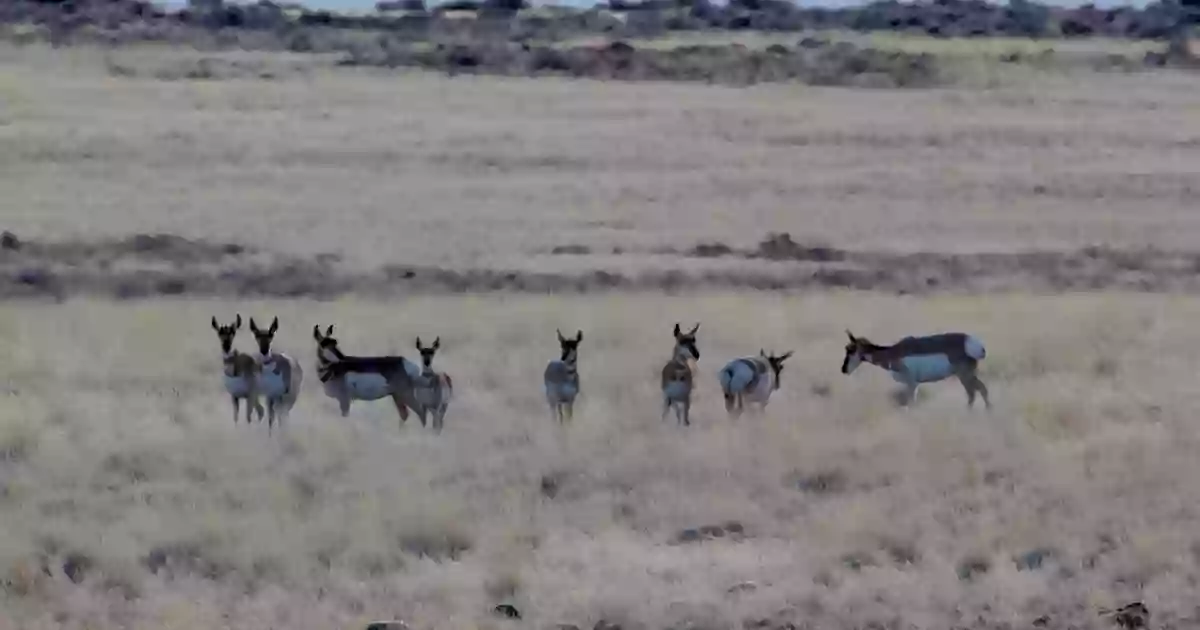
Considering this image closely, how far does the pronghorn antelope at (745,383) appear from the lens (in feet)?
48.9

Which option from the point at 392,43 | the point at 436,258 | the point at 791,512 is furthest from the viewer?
the point at 392,43

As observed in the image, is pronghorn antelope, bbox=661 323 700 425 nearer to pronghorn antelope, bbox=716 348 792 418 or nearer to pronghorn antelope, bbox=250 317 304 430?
pronghorn antelope, bbox=716 348 792 418

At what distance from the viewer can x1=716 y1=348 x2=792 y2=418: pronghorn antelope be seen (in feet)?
48.9

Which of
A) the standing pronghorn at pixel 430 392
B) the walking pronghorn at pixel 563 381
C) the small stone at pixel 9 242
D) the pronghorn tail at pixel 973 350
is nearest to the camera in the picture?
the standing pronghorn at pixel 430 392

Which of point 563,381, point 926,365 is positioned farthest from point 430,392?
point 926,365

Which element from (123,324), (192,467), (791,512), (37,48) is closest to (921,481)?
(791,512)

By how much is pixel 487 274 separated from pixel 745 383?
11.0m

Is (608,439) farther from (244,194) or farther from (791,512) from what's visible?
(244,194)

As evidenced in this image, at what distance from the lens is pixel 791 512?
11.6m

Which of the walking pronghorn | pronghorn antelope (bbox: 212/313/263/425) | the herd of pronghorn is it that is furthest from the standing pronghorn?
pronghorn antelope (bbox: 212/313/263/425)

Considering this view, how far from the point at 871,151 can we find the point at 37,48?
3134 centimetres

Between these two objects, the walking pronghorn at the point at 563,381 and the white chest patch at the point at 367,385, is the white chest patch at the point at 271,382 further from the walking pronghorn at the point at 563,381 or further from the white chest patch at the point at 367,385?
the walking pronghorn at the point at 563,381

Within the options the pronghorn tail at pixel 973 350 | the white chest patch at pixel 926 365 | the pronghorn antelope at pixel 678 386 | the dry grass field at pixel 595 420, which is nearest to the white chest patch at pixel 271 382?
the dry grass field at pixel 595 420

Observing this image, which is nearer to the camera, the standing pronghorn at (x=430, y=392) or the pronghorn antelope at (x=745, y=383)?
the standing pronghorn at (x=430, y=392)
